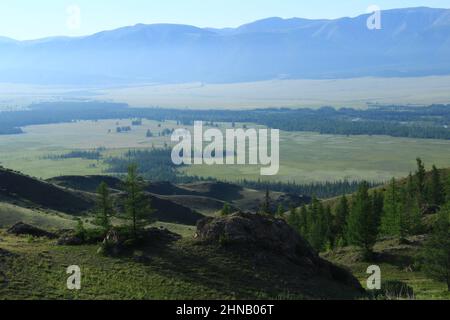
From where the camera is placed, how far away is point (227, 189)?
7584 inches

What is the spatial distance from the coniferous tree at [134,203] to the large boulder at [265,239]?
4.87 metres

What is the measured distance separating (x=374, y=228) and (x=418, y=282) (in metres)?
14.8

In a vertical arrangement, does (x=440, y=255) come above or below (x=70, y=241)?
below

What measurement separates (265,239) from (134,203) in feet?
35.9

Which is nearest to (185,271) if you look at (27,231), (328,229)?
(27,231)

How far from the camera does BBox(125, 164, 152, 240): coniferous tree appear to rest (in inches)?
1703

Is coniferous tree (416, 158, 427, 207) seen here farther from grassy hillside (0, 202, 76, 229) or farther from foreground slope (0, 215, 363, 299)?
foreground slope (0, 215, 363, 299)

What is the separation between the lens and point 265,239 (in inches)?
1699

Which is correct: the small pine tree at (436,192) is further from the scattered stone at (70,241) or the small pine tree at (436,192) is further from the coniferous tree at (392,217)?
the scattered stone at (70,241)

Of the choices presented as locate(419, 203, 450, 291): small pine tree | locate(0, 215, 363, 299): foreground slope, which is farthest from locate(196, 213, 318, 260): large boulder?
locate(419, 203, 450, 291): small pine tree

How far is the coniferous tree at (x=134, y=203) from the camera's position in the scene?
43.2 meters

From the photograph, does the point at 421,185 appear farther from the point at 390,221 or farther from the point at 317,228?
the point at 317,228

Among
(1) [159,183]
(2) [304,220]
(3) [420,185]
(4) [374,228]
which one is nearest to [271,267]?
(4) [374,228]
